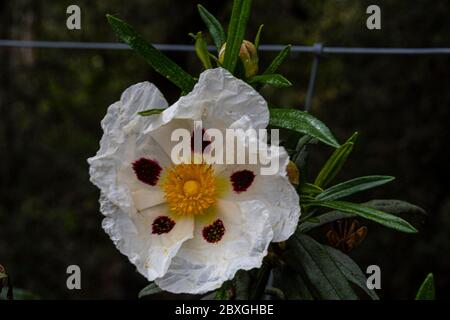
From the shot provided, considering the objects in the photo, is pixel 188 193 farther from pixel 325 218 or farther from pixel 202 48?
pixel 325 218

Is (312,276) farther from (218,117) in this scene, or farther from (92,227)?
(92,227)

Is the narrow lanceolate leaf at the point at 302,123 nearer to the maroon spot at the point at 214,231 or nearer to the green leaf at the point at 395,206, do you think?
the maroon spot at the point at 214,231

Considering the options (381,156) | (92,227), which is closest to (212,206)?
(381,156)

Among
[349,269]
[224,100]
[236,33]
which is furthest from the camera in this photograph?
[349,269]

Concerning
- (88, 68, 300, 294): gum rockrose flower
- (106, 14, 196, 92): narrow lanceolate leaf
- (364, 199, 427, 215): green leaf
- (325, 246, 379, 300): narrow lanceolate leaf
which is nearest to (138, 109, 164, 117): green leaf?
(88, 68, 300, 294): gum rockrose flower

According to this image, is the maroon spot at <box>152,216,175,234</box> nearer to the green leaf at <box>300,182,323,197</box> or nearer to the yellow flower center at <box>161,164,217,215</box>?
the yellow flower center at <box>161,164,217,215</box>

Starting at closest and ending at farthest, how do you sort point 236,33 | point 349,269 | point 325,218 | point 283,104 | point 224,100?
point 224,100 → point 236,33 → point 349,269 → point 325,218 → point 283,104

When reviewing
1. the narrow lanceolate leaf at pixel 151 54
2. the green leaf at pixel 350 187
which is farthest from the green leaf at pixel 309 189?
the narrow lanceolate leaf at pixel 151 54

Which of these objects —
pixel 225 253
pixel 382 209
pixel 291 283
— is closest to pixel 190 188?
pixel 225 253
